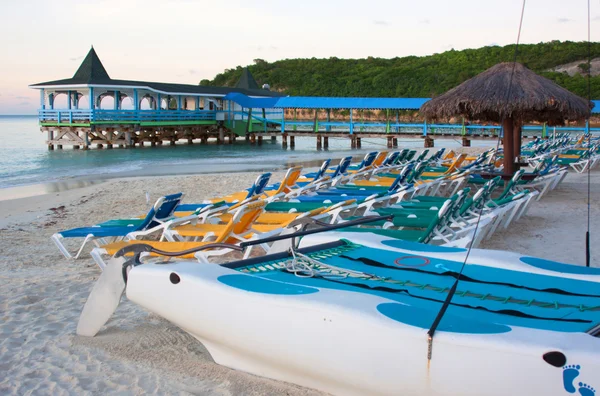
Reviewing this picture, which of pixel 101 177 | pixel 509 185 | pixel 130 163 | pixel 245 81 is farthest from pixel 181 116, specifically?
pixel 509 185

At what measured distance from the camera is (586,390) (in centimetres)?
217

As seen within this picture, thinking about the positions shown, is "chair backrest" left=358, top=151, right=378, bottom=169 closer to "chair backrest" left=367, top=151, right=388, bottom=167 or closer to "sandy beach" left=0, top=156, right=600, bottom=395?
"chair backrest" left=367, top=151, right=388, bottom=167

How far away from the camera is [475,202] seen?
6660mm

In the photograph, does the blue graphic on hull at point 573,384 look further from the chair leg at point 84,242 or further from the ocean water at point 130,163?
the ocean water at point 130,163

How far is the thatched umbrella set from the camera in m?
10.1

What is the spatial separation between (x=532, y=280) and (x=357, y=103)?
26372 mm

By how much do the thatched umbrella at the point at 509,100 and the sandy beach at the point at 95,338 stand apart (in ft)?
8.70

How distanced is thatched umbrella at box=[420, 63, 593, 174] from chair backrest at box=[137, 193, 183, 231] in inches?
233

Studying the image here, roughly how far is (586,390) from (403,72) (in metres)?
59.1

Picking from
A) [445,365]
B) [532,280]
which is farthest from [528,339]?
[532,280]

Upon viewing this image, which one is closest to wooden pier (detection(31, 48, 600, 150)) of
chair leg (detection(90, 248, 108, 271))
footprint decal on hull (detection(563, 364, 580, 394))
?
chair leg (detection(90, 248, 108, 271))

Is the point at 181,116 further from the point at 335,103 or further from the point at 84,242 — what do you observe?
the point at 84,242

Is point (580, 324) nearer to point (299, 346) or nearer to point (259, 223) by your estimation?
point (299, 346)

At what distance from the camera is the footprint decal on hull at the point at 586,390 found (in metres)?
2.16
